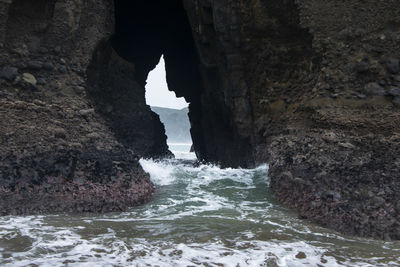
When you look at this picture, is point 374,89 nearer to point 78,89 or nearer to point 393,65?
point 393,65

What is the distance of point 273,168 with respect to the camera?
10.5m

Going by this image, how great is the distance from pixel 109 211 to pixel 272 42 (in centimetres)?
762

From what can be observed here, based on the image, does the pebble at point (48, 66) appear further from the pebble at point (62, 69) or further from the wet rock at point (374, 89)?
the wet rock at point (374, 89)

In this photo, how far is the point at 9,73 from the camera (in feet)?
31.4

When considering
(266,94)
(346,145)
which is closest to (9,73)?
(266,94)

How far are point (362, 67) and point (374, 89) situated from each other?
704 mm

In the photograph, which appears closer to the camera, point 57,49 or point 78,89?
point 78,89

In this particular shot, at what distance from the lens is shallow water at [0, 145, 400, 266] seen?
187 inches

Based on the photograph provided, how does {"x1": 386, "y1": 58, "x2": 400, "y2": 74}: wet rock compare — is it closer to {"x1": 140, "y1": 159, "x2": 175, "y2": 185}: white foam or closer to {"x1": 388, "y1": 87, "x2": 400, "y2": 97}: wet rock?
{"x1": 388, "y1": 87, "x2": 400, "y2": 97}: wet rock

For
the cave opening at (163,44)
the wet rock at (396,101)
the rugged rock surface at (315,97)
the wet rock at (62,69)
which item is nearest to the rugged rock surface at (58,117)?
the wet rock at (62,69)

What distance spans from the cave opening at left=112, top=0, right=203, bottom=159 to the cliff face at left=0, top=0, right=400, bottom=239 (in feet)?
16.2

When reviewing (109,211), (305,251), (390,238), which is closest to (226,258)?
(305,251)

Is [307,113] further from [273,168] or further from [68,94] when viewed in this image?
[68,94]

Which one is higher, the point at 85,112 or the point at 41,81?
the point at 41,81
